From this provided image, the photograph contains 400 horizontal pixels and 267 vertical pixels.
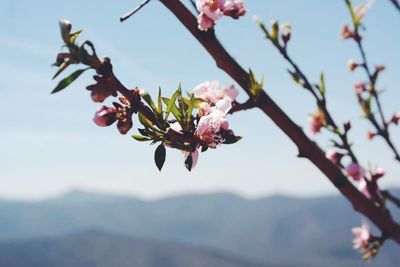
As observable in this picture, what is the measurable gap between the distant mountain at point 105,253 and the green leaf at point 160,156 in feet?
360

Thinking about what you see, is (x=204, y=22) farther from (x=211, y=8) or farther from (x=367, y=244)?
(x=367, y=244)

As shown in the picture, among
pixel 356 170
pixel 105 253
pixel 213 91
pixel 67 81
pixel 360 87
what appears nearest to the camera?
pixel 67 81

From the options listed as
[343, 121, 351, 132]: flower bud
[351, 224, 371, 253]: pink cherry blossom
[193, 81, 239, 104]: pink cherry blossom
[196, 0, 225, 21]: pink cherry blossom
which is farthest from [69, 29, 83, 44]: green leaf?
[351, 224, 371, 253]: pink cherry blossom

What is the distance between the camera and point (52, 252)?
112188mm

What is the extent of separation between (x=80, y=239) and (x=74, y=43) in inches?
4972

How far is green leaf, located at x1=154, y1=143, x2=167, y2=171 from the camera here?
974 millimetres

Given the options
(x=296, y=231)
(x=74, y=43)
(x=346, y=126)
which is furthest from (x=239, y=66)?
(x=296, y=231)

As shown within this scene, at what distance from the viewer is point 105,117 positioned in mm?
970

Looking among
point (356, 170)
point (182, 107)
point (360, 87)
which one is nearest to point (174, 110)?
point (182, 107)

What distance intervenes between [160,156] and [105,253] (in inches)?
4655

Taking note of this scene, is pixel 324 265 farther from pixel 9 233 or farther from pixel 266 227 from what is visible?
pixel 9 233

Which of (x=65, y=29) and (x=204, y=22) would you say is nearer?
(x=65, y=29)

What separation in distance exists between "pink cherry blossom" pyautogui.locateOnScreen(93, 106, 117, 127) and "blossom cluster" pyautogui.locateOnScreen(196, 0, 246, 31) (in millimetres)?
309

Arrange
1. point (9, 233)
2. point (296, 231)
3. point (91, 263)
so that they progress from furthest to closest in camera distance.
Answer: point (9, 233) → point (296, 231) → point (91, 263)
